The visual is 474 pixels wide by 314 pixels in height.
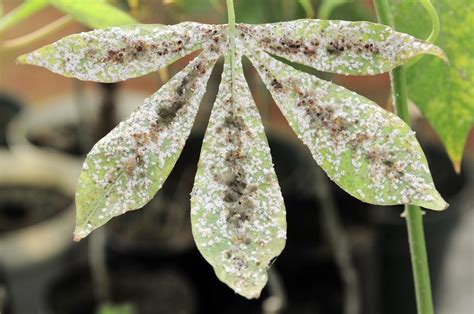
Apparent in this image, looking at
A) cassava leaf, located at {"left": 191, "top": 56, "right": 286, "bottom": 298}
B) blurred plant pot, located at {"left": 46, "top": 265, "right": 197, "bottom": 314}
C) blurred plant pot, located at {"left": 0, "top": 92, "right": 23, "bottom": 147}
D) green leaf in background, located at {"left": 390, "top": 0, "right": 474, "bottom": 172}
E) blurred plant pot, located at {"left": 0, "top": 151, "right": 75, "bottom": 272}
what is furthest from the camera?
blurred plant pot, located at {"left": 0, "top": 92, "right": 23, "bottom": 147}

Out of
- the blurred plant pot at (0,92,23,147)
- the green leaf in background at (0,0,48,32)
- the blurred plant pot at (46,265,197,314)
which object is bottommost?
the blurred plant pot at (46,265,197,314)

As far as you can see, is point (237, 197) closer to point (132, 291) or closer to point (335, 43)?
point (335, 43)

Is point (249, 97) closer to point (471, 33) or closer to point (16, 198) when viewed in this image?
point (471, 33)

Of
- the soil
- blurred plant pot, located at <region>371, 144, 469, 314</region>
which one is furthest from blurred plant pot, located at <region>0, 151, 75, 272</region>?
blurred plant pot, located at <region>371, 144, 469, 314</region>

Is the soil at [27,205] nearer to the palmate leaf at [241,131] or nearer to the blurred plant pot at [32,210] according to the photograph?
the blurred plant pot at [32,210]

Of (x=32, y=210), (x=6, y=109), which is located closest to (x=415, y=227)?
(x=32, y=210)

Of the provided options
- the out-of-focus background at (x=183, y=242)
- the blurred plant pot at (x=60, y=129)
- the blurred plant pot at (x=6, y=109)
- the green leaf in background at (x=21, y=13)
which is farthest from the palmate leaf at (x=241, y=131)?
the blurred plant pot at (x=6, y=109)

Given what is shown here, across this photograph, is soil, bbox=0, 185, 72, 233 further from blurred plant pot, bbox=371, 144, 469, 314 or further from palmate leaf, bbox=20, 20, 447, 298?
palmate leaf, bbox=20, 20, 447, 298
